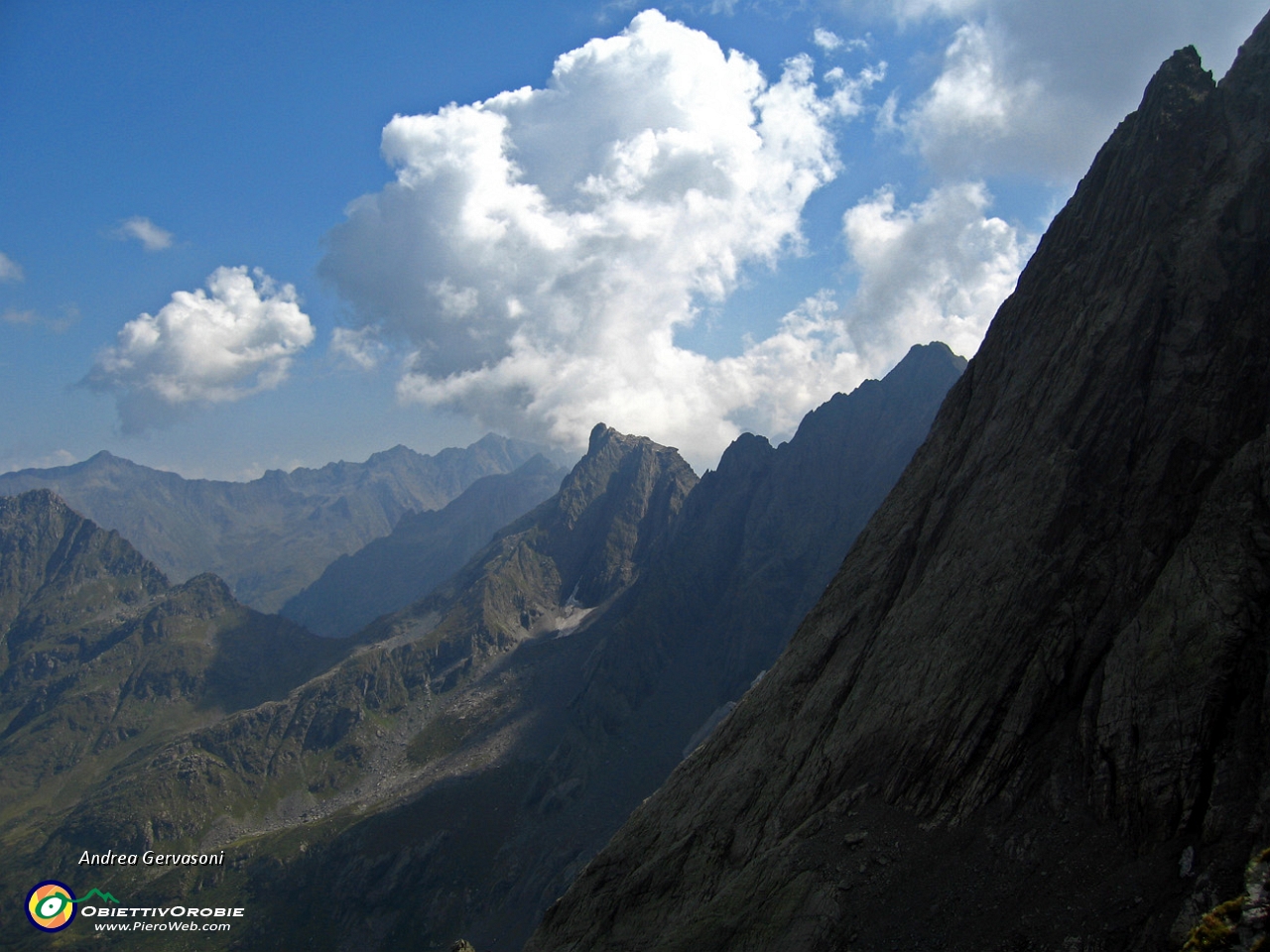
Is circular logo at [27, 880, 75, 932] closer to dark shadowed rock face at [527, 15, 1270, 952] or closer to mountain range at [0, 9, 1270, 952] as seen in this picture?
mountain range at [0, 9, 1270, 952]

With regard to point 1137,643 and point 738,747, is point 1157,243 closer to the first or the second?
point 1137,643

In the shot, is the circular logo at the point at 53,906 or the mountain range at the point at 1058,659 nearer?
the mountain range at the point at 1058,659

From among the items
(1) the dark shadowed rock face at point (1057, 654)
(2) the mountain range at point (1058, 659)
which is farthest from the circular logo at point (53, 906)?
(1) the dark shadowed rock face at point (1057, 654)

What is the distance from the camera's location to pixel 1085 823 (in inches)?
1446

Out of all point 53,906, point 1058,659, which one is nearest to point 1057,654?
point 1058,659

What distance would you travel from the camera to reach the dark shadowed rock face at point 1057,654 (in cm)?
3441

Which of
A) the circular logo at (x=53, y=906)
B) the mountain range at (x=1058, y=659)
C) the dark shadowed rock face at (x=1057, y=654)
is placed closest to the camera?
the mountain range at (x=1058, y=659)

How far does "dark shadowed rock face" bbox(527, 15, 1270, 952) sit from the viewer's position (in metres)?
34.4

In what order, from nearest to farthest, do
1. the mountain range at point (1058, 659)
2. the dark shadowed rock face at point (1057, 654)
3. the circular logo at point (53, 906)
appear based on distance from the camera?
1. the mountain range at point (1058, 659)
2. the dark shadowed rock face at point (1057, 654)
3. the circular logo at point (53, 906)

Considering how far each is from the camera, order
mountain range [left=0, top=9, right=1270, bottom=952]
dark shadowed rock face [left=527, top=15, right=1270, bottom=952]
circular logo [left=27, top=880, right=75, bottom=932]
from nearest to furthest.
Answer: mountain range [left=0, top=9, right=1270, bottom=952] < dark shadowed rock face [left=527, top=15, right=1270, bottom=952] < circular logo [left=27, top=880, right=75, bottom=932]

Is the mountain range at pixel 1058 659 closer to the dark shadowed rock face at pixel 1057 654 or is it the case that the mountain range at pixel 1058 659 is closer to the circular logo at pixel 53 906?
the dark shadowed rock face at pixel 1057 654

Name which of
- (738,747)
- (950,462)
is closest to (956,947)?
(738,747)


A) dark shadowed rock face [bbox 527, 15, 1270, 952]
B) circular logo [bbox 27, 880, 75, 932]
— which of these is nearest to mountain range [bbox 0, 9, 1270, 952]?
Result: dark shadowed rock face [bbox 527, 15, 1270, 952]

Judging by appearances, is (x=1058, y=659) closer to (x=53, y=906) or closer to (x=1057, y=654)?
(x=1057, y=654)
